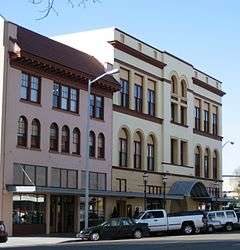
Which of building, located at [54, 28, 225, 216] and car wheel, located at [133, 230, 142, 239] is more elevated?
building, located at [54, 28, 225, 216]

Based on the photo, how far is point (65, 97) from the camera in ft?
151

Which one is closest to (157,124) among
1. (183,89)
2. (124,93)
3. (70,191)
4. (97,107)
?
(124,93)

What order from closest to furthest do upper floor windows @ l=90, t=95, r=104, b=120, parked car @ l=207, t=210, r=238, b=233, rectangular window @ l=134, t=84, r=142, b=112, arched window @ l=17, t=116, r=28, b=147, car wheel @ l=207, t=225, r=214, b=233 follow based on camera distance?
1. arched window @ l=17, t=116, r=28, b=147
2. car wheel @ l=207, t=225, r=214, b=233
3. upper floor windows @ l=90, t=95, r=104, b=120
4. parked car @ l=207, t=210, r=238, b=233
5. rectangular window @ l=134, t=84, r=142, b=112

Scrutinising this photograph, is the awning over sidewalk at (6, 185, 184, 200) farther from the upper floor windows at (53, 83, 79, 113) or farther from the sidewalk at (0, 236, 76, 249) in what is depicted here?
the upper floor windows at (53, 83, 79, 113)

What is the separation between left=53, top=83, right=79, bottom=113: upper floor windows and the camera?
4494cm

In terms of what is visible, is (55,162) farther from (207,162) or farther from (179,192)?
(207,162)

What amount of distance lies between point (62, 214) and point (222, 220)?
42.9 ft

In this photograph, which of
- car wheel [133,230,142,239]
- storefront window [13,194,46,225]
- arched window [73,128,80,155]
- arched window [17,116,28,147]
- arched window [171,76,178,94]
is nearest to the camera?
car wheel [133,230,142,239]

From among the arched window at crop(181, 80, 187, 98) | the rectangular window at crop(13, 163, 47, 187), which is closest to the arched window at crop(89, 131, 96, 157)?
the rectangular window at crop(13, 163, 47, 187)

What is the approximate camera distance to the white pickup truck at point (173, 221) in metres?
42.9

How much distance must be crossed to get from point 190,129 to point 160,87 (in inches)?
319

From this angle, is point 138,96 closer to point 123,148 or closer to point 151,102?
point 151,102

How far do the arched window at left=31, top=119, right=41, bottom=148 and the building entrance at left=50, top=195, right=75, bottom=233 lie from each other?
3.97 meters

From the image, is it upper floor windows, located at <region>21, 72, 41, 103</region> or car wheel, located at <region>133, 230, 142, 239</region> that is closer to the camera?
car wheel, located at <region>133, 230, 142, 239</region>
